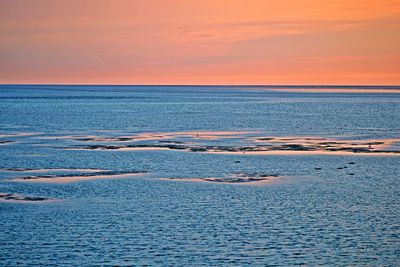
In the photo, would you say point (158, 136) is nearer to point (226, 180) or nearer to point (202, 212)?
point (226, 180)

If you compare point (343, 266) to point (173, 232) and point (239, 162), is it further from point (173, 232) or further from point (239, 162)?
point (239, 162)

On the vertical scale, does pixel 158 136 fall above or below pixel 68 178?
above

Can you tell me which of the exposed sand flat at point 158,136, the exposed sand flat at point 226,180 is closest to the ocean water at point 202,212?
the exposed sand flat at point 226,180

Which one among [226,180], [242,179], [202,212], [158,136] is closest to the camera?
[202,212]

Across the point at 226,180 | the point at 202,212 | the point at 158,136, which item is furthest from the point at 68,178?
the point at 158,136

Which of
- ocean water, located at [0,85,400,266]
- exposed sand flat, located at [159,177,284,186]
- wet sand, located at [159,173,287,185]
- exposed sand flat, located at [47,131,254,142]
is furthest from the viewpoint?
exposed sand flat, located at [47,131,254,142]

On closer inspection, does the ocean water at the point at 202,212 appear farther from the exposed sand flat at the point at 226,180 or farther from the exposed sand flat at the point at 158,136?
the exposed sand flat at the point at 158,136

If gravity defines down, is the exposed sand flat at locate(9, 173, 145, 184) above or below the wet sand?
above

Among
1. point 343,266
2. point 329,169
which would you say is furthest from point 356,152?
point 343,266

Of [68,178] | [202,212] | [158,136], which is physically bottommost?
[202,212]

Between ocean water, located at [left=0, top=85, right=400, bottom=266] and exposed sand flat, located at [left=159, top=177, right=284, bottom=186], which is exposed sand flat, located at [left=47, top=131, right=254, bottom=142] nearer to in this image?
ocean water, located at [left=0, top=85, right=400, bottom=266]

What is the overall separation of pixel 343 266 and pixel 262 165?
2060 cm

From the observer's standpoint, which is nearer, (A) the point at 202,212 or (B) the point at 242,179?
(A) the point at 202,212

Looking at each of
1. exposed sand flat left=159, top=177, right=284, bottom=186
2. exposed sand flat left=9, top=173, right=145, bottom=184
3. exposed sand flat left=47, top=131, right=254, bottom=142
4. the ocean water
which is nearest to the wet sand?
exposed sand flat left=159, top=177, right=284, bottom=186
